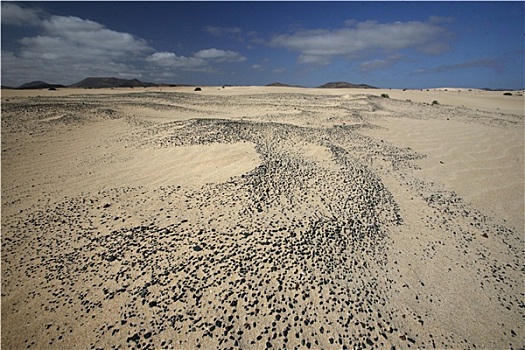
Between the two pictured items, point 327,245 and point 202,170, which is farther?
point 202,170

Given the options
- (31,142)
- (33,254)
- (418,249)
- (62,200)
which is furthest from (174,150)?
(418,249)

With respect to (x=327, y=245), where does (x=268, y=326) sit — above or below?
below

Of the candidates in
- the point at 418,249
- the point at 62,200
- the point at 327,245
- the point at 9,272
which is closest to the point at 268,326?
the point at 327,245

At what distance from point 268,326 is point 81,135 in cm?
783

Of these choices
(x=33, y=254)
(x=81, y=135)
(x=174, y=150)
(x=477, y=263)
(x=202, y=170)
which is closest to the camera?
(x=33, y=254)

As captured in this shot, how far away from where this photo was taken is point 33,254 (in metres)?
3.16

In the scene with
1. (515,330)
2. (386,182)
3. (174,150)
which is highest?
(174,150)

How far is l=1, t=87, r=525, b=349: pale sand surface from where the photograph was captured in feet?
8.07

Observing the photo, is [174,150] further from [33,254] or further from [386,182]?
[386,182]

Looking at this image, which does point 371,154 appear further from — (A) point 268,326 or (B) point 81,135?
(B) point 81,135

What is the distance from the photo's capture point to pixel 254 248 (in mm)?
3168

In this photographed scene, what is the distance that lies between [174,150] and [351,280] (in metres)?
4.67

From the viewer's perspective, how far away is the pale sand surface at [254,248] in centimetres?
246

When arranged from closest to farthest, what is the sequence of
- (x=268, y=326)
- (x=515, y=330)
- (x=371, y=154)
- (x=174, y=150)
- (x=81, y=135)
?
(x=268, y=326), (x=515, y=330), (x=174, y=150), (x=371, y=154), (x=81, y=135)
